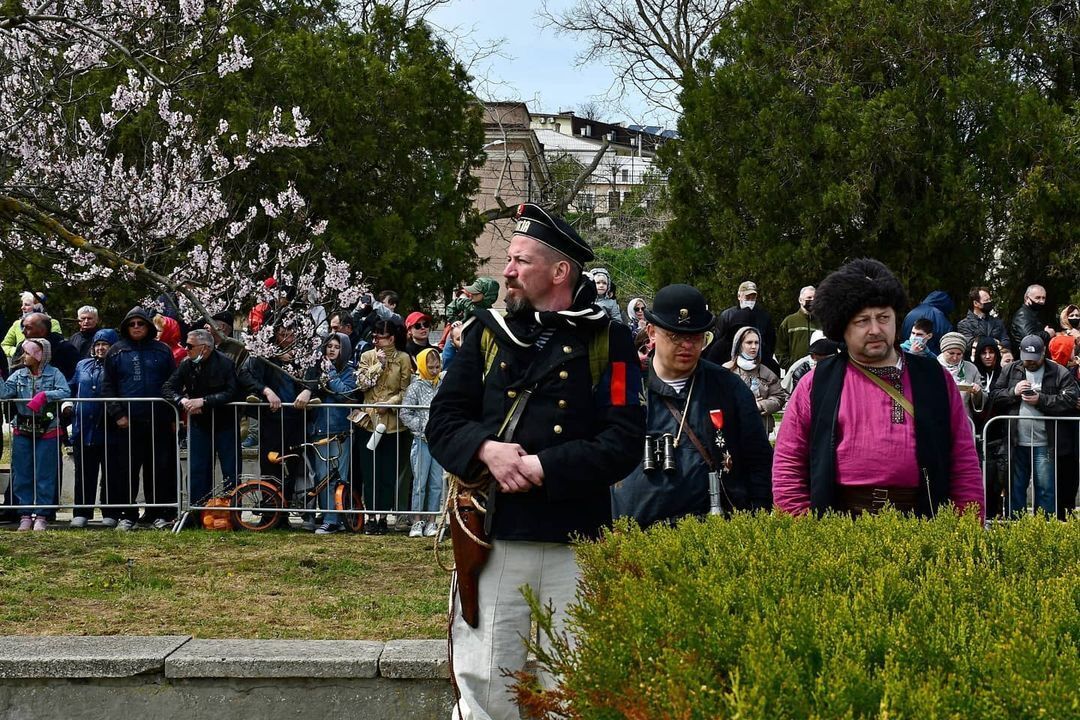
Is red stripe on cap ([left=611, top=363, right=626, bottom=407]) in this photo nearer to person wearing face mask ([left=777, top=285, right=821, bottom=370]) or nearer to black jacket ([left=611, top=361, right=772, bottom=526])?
black jacket ([left=611, top=361, right=772, bottom=526])

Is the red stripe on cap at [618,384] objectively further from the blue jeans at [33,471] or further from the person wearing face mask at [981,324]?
the person wearing face mask at [981,324]

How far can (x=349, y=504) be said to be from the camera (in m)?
11.4

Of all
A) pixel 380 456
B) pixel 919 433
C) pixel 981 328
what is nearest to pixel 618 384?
pixel 919 433

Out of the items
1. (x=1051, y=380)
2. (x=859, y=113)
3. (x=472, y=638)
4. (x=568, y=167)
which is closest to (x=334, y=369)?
(x=1051, y=380)

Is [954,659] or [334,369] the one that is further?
[334,369]

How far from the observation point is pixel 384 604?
7.83m

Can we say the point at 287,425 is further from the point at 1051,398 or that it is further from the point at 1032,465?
the point at 1051,398

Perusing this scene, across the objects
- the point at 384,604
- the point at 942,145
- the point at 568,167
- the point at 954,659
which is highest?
the point at 568,167

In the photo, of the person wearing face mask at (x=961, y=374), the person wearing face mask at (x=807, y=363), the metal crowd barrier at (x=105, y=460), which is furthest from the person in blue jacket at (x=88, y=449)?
the person wearing face mask at (x=961, y=374)

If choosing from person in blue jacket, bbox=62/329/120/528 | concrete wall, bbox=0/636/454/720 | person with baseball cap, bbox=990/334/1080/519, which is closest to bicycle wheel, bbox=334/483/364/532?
person in blue jacket, bbox=62/329/120/528

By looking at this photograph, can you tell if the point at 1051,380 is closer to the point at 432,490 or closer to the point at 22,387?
the point at 432,490

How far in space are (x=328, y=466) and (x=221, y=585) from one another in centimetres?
300

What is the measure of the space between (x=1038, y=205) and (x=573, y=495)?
748 inches

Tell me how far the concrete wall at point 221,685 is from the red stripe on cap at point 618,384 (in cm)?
190
